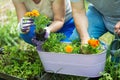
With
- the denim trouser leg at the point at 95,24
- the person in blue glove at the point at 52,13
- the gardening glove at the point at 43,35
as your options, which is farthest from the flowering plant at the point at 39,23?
the denim trouser leg at the point at 95,24

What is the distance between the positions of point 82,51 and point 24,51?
0.73 m

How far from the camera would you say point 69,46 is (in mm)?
2318

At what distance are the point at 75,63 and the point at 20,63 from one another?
612 mm

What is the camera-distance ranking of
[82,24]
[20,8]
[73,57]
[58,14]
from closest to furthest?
[73,57], [82,24], [58,14], [20,8]

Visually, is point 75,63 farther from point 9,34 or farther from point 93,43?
point 9,34

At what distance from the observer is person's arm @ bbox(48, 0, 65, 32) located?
283cm

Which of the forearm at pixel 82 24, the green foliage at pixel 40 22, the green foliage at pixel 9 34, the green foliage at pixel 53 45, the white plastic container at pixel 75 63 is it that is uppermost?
the green foliage at pixel 40 22

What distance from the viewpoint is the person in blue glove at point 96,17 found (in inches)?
103

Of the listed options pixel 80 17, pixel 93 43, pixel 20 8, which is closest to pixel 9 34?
pixel 20 8

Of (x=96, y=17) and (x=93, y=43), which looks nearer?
(x=93, y=43)

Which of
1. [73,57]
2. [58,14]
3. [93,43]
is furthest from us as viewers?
[58,14]

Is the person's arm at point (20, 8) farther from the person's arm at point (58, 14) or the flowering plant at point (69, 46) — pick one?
the flowering plant at point (69, 46)

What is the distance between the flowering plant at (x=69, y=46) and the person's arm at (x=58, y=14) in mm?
277

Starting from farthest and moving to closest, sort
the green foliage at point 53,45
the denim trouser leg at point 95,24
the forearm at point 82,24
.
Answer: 1. the denim trouser leg at point 95,24
2. the forearm at point 82,24
3. the green foliage at point 53,45
